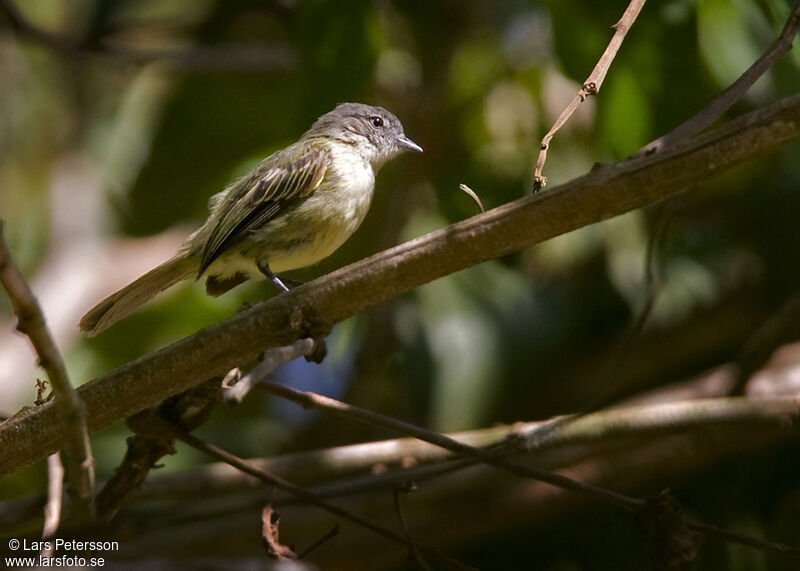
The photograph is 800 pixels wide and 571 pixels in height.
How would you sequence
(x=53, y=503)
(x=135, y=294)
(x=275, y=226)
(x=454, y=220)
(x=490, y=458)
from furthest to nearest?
(x=454, y=220) → (x=275, y=226) → (x=135, y=294) → (x=53, y=503) → (x=490, y=458)

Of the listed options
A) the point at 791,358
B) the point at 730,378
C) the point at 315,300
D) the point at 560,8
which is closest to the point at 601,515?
the point at 730,378

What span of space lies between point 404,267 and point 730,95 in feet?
3.09

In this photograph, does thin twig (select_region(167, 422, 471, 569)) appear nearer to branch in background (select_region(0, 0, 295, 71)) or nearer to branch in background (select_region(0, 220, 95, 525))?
branch in background (select_region(0, 220, 95, 525))

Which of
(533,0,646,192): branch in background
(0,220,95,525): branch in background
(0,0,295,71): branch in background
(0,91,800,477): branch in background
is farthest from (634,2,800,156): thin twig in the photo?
(0,0,295,71): branch in background

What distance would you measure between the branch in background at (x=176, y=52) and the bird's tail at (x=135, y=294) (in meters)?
1.76

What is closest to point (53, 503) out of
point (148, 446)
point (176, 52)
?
point (148, 446)

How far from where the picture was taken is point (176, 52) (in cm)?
589

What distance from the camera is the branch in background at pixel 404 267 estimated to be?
215cm

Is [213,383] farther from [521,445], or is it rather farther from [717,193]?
[717,193]

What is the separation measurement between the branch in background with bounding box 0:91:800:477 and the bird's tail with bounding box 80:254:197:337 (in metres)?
1.19

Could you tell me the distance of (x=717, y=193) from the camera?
5512mm

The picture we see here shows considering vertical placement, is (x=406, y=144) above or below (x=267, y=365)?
above

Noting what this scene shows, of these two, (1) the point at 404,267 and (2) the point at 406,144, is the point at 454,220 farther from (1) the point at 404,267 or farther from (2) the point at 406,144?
(1) the point at 404,267

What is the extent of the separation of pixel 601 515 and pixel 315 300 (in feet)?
8.84
